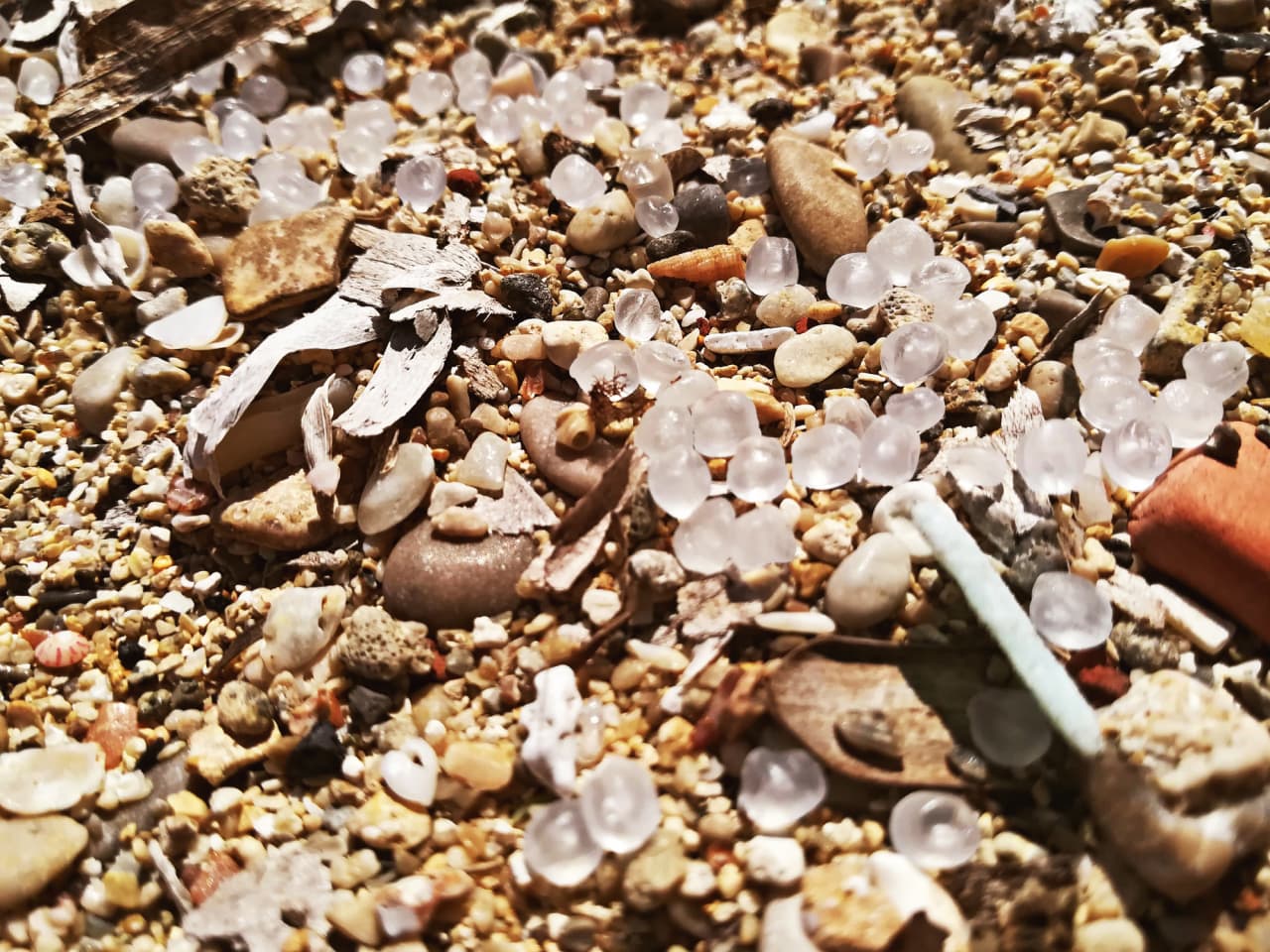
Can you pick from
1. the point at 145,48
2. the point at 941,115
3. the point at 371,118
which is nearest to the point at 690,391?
the point at 941,115

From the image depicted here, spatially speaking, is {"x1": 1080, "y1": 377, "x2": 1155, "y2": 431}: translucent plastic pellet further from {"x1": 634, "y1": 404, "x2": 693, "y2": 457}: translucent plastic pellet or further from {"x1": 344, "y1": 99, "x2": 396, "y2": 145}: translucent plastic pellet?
{"x1": 344, "y1": 99, "x2": 396, "y2": 145}: translucent plastic pellet

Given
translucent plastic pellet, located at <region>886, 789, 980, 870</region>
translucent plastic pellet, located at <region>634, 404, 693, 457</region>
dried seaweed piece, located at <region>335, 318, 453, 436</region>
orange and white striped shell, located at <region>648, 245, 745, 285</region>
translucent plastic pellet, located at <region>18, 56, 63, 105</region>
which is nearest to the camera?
translucent plastic pellet, located at <region>886, 789, 980, 870</region>

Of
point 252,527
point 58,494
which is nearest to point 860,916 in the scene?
point 252,527

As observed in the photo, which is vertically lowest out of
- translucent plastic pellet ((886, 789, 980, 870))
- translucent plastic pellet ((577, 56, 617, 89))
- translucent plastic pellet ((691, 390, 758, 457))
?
translucent plastic pellet ((886, 789, 980, 870))

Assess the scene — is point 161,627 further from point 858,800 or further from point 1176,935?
point 1176,935

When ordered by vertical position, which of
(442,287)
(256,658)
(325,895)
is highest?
(442,287)

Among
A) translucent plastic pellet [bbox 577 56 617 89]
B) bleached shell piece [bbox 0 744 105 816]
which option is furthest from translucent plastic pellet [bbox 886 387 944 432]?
bleached shell piece [bbox 0 744 105 816]

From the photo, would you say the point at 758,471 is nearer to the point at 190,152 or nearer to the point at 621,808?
the point at 621,808
